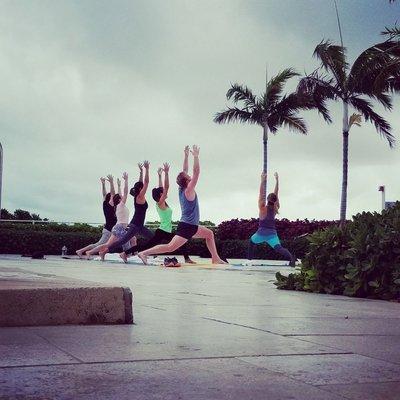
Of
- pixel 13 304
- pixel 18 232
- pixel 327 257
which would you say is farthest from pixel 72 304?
pixel 18 232

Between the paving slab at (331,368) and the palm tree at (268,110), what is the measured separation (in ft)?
110

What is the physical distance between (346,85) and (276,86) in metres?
5.29

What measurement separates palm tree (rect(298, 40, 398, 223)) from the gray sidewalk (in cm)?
2669

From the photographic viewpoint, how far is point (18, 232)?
29.0m

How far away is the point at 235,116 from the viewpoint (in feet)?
125

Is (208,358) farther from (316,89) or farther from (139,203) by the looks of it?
(316,89)

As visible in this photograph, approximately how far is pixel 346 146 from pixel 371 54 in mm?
4399

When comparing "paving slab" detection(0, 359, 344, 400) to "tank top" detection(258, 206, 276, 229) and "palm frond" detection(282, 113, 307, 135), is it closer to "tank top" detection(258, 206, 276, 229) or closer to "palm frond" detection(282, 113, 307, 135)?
"tank top" detection(258, 206, 276, 229)

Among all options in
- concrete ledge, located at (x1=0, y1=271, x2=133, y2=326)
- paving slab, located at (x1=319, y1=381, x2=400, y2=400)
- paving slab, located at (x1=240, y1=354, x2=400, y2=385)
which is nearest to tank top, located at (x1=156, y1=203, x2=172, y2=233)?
concrete ledge, located at (x1=0, y1=271, x2=133, y2=326)

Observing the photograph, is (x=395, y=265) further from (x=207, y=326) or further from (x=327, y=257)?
(x=207, y=326)

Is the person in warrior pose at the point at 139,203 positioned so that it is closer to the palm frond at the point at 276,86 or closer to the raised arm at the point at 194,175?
the raised arm at the point at 194,175

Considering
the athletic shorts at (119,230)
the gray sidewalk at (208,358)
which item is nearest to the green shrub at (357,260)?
the gray sidewalk at (208,358)

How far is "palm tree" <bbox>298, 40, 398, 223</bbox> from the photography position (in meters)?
31.3

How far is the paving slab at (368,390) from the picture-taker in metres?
2.72
